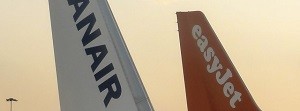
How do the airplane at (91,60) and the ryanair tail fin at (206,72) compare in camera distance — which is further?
the ryanair tail fin at (206,72)

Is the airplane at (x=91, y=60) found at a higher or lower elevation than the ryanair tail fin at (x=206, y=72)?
lower

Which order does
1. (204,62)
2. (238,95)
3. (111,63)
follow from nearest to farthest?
(111,63), (238,95), (204,62)

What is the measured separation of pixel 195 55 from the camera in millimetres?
15211

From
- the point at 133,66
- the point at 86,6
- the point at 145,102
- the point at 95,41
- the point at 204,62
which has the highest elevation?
the point at 204,62

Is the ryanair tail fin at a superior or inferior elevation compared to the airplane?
superior

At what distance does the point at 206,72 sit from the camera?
48.6 ft

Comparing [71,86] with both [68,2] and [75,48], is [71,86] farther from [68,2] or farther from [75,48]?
[68,2]

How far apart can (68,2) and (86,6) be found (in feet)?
0.94

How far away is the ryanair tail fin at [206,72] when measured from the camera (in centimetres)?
1412

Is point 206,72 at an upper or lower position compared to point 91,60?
upper

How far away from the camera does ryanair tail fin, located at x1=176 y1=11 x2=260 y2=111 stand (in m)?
14.1

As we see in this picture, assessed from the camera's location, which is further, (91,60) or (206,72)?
(206,72)

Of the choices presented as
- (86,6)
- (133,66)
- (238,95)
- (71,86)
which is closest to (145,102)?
(133,66)

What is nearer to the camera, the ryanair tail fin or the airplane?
the airplane
